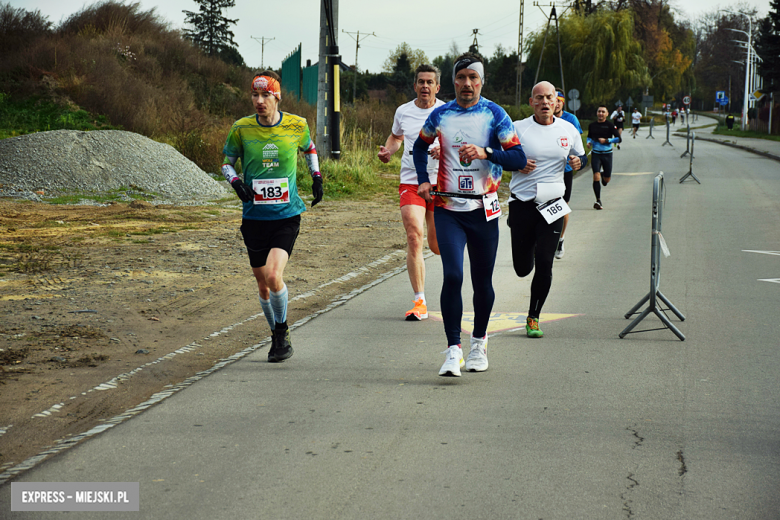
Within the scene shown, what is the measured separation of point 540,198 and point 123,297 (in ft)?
13.7

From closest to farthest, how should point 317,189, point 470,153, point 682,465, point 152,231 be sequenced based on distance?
1. point 682,465
2. point 470,153
3. point 317,189
4. point 152,231

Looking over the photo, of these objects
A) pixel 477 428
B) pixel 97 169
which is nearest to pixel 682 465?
pixel 477 428

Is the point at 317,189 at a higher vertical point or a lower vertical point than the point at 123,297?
higher

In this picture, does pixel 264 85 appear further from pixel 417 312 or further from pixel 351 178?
pixel 351 178

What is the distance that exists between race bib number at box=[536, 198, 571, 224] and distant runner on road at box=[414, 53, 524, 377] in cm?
118

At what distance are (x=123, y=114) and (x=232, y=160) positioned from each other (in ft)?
66.1

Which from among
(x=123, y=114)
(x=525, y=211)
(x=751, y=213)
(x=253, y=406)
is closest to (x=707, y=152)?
(x=751, y=213)

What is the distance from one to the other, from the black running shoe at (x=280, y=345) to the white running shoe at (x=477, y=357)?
4.39 ft

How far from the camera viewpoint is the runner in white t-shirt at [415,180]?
23.8 feet

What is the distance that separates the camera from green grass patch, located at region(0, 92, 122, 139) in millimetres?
23219

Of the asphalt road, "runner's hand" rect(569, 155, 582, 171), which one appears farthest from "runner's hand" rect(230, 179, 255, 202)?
"runner's hand" rect(569, 155, 582, 171)

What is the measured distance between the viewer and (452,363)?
5535 mm

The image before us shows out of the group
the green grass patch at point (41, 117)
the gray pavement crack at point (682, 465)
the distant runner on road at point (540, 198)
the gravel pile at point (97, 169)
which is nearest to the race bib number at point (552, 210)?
the distant runner on road at point (540, 198)

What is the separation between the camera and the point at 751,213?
1597 centimetres
